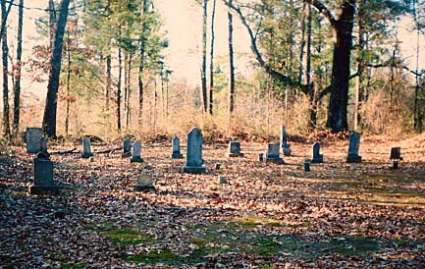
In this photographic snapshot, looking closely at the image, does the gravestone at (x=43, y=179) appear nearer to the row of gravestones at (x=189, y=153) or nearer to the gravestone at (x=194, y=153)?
the row of gravestones at (x=189, y=153)

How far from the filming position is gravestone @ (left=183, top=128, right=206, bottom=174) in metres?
15.7

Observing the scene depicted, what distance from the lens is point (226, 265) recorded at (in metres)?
6.87

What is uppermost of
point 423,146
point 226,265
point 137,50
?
point 137,50

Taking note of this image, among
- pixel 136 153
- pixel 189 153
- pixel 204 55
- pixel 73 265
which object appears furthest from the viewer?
pixel 204 55

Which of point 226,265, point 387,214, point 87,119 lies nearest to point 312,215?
point 387,214

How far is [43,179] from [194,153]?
5.56m

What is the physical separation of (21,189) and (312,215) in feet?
20.8

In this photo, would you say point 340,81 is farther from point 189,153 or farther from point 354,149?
point 189,153

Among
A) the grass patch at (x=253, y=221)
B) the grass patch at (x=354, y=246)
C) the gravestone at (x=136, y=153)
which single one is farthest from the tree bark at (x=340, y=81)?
the grass patch at (x=354, y=246)

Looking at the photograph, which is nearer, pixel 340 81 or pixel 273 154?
pixel 273 154

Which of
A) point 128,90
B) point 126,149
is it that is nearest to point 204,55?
point 128,90

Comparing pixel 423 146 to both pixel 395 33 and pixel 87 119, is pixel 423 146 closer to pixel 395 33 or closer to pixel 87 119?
pixel 395 33

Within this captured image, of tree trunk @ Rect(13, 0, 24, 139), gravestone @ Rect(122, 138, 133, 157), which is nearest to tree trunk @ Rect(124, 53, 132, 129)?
tree trunk @ Rect(13, 0, 24, 139)

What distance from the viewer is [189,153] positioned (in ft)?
51.9
